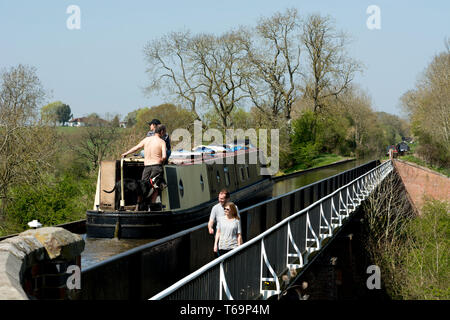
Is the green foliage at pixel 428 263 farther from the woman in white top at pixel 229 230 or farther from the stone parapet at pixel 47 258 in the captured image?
the stone parapet at pixel 47 258

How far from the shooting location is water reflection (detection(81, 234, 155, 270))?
30.0 feet

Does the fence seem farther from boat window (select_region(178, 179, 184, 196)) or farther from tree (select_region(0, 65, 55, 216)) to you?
tree (select_region(0, 65, 55, 216))

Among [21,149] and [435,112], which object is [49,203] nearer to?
[21,149]

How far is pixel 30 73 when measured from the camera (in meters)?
33.3

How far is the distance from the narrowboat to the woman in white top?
11.2 ft

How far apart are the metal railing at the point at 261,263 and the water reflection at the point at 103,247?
8.99ft

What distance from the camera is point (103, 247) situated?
10016 mm

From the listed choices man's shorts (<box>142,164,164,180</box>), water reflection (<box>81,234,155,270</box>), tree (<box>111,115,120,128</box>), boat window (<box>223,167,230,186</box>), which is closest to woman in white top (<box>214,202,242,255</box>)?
water reflection (<box>81,234,155,270</box>)

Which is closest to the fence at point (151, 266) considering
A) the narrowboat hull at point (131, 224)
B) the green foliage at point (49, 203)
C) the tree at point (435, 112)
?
the narrowboat hull at point (131, 224)

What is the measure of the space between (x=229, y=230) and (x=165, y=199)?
13.9ft

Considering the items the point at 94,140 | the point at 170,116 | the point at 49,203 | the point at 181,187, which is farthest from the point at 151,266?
the point at 170,116

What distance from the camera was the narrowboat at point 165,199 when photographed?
1066 centimetres
